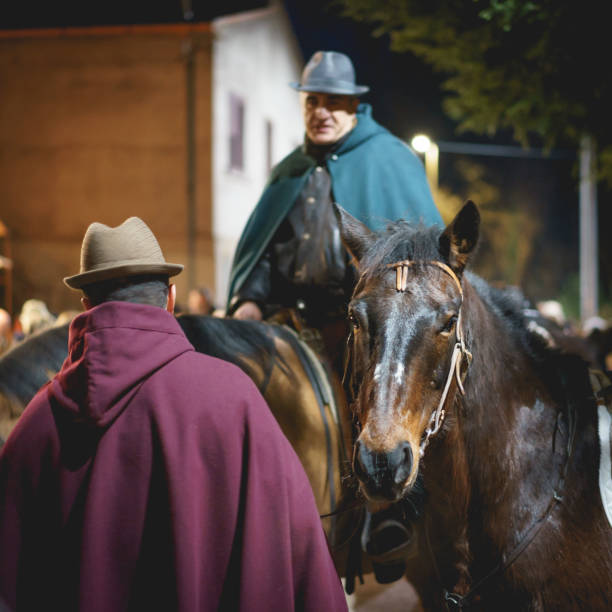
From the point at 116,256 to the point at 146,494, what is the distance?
0.66 m

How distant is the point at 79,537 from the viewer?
185cm

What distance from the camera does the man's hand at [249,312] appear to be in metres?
4.35

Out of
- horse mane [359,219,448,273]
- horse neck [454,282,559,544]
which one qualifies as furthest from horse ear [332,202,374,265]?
horse neck [454,282,559,544]

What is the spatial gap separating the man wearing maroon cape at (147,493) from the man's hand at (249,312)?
2.39m

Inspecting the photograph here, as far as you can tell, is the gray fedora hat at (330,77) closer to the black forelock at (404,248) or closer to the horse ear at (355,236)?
the horse ear at (355,236)

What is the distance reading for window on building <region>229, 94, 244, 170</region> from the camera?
17.6m

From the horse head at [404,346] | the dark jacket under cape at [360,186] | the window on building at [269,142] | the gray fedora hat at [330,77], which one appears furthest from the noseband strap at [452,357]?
the window on building at [269,142]

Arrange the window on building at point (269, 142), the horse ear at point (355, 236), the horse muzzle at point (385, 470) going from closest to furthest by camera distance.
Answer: the horse muzzle at point (385, 470), the horse ear at point (355, 236), the window on building at point (269, 142)

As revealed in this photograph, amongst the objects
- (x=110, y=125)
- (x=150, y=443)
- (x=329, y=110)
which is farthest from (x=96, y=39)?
(x=150, y=443)

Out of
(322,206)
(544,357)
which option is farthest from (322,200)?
(544,357)

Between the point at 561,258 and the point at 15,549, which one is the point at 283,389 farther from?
the point at 561,258

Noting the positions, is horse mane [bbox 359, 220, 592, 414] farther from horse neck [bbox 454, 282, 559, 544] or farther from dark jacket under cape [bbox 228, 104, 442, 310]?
dark jacket under cape [bbox 228, 104, 442, 310]

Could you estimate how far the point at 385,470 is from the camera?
7.84 feet

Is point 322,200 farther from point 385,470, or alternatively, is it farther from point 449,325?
point 385,470
